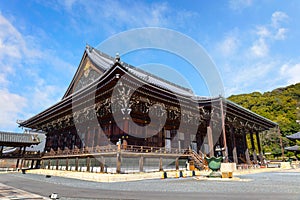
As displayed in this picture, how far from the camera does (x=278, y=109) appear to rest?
7194 cm

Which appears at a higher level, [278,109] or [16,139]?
[278,109]

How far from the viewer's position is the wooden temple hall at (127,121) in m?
15.9

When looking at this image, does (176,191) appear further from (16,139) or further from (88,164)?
(16,139)

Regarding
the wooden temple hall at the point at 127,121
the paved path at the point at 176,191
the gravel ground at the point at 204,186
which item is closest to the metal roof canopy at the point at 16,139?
the wooden temple hall at the point at 127,121

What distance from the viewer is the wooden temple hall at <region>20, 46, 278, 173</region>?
15.9m

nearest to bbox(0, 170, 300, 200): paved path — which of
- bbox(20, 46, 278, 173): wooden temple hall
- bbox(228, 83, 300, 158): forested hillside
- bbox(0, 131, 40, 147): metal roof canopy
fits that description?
bbox(20, 46, 278, 173): wooden temple hall

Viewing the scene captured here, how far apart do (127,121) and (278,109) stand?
7391cm

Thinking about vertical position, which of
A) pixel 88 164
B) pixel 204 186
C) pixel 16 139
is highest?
pixel 16 139

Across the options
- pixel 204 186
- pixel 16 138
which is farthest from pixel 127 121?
pixel 16 138

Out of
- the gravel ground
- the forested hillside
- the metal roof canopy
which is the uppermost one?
the forested hillside

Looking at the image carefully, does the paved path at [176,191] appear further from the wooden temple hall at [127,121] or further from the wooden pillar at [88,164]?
the wooden pillar at [88,164]

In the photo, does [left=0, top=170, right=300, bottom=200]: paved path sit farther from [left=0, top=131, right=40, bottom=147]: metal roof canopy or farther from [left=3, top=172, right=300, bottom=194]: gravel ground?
[left=0, top=131, right=40, bottom=147]: metal roof canopy

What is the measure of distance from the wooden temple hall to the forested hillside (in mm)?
37966

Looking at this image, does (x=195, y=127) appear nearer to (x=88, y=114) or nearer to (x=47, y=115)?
(x=88, y=114)
